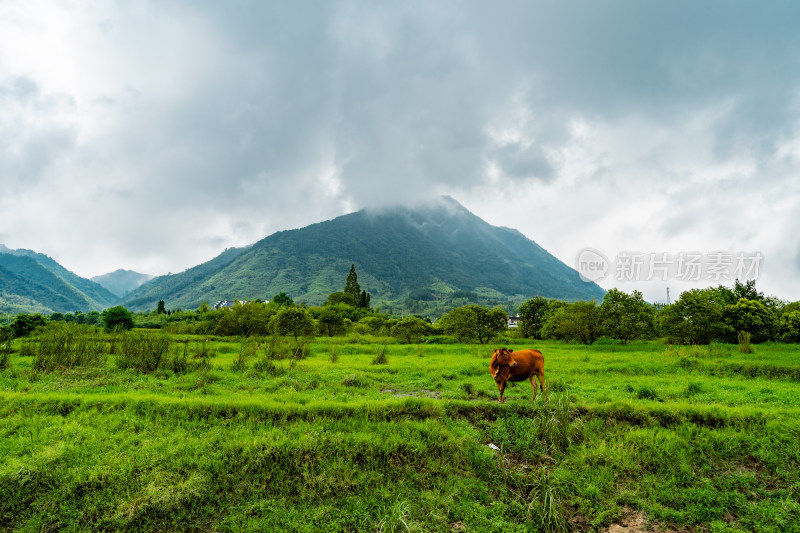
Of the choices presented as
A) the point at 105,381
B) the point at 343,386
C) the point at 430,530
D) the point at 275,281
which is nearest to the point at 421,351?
the point at 343,386

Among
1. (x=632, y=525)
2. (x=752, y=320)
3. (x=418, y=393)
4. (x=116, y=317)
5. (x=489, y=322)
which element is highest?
(x=752, y=320)

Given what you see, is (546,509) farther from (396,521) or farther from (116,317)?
(116,317)

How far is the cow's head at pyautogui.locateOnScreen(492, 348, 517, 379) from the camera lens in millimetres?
8062

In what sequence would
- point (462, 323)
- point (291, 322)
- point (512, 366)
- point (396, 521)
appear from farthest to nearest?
point (291, 322), point (462, 323), point (512, 366), point (396, 521)

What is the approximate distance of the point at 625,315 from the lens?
2658 cm

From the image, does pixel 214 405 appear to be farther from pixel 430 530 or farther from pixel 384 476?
pixel 430 530

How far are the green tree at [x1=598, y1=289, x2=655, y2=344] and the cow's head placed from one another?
23135mm

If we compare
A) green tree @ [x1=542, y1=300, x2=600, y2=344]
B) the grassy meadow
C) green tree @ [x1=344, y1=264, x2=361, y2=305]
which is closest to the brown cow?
the grassy meadow

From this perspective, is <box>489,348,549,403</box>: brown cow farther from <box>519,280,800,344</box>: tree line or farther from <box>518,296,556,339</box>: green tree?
<box>518,296,556,339</box>: green tree

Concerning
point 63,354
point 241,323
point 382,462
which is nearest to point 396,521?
point 382,462

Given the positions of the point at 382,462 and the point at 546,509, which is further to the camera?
the point at 382,462

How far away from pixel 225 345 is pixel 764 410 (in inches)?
979

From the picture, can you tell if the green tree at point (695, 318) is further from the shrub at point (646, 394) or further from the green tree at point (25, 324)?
the green tree at point (25, 324)

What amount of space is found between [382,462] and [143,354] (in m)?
10.1
